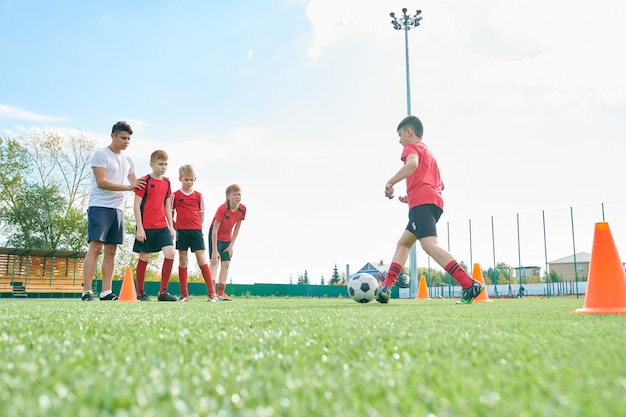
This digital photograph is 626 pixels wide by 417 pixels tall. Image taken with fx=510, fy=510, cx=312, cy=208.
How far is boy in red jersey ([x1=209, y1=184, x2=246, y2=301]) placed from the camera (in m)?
8.70

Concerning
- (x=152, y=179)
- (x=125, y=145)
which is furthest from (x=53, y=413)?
(x=152, y=179)

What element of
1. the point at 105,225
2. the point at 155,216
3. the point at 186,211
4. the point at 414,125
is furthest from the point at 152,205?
the point at 414,125

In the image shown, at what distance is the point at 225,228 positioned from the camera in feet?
30.6

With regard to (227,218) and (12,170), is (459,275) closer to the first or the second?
(227,218)

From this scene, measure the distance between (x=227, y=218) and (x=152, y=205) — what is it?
2.10m

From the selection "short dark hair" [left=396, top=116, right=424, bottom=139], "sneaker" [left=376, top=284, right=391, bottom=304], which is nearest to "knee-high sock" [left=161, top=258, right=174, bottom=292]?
"sneaker" [left=376, top=284, right=391, bottom=304]

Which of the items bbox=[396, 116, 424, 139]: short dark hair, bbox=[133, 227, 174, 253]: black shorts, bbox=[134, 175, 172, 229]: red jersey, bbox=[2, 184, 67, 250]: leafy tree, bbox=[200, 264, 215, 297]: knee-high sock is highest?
bbox=[2, 184, 67, 250]: leafy tree

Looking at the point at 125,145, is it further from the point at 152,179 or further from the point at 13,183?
the point at 13,183

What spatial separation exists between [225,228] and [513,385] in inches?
331

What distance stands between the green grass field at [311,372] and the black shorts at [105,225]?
4.25 m

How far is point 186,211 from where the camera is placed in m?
7.91

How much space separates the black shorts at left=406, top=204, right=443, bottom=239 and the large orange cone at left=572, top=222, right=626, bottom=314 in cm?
185

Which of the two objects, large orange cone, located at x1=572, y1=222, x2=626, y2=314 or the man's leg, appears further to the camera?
the man's leg

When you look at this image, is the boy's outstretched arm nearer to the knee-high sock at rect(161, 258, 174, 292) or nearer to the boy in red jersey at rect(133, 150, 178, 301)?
the boy in red jersey at rect(133, 150, 178, 301)
